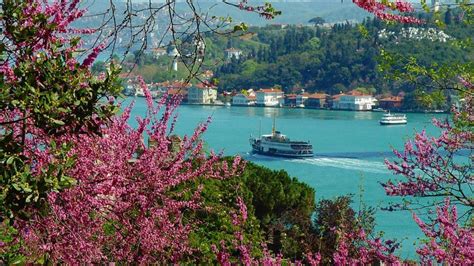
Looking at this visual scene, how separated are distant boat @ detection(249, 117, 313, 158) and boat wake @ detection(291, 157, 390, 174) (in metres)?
0.53

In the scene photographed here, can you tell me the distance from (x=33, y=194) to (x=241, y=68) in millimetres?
83363

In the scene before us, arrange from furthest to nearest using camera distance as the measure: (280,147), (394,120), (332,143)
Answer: (394,120), (332,143), (280,147)

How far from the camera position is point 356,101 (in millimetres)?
72250

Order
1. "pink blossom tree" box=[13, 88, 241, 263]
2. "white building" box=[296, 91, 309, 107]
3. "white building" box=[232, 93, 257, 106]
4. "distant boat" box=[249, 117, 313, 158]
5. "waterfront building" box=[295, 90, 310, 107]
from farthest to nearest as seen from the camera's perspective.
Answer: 1. "white building" box=[232, 93, 257, 106]
2. "white building" box=[296, 91, 309, 107]
3. "waterfront building" box=[295, 90, 310, 107]
4. "distant boat" box=[249, 117, 313, 158]
5. "pink blossom tree" box=[13, 88, 241, 263]

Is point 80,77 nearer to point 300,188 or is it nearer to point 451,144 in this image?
point 451,144

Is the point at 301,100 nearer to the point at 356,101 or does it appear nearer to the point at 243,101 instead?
the point at 356,101

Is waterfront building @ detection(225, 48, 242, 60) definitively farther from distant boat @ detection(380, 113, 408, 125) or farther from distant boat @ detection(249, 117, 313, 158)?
distant boat @ detection(249, 117, 313, 158)

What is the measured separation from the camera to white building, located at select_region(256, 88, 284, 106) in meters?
76.6

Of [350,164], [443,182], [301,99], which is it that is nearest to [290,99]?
[301,99]

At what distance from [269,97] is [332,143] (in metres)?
29.3

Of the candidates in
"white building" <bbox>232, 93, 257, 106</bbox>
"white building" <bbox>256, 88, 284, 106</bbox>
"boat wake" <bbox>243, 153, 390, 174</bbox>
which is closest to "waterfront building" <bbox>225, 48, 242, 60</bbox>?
"white building" <bbox>232, 93, 257, 106</bbox>

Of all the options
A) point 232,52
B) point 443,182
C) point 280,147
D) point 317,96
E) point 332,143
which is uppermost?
point 232,52

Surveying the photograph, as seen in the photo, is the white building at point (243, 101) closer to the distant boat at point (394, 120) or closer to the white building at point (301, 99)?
the white building at point (301, 99)

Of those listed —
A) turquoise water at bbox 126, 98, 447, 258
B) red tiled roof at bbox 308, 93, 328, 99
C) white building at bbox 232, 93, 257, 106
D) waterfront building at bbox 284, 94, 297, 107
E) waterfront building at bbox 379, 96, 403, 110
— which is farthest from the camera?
white building at bbox 232, 93, 257, 106
